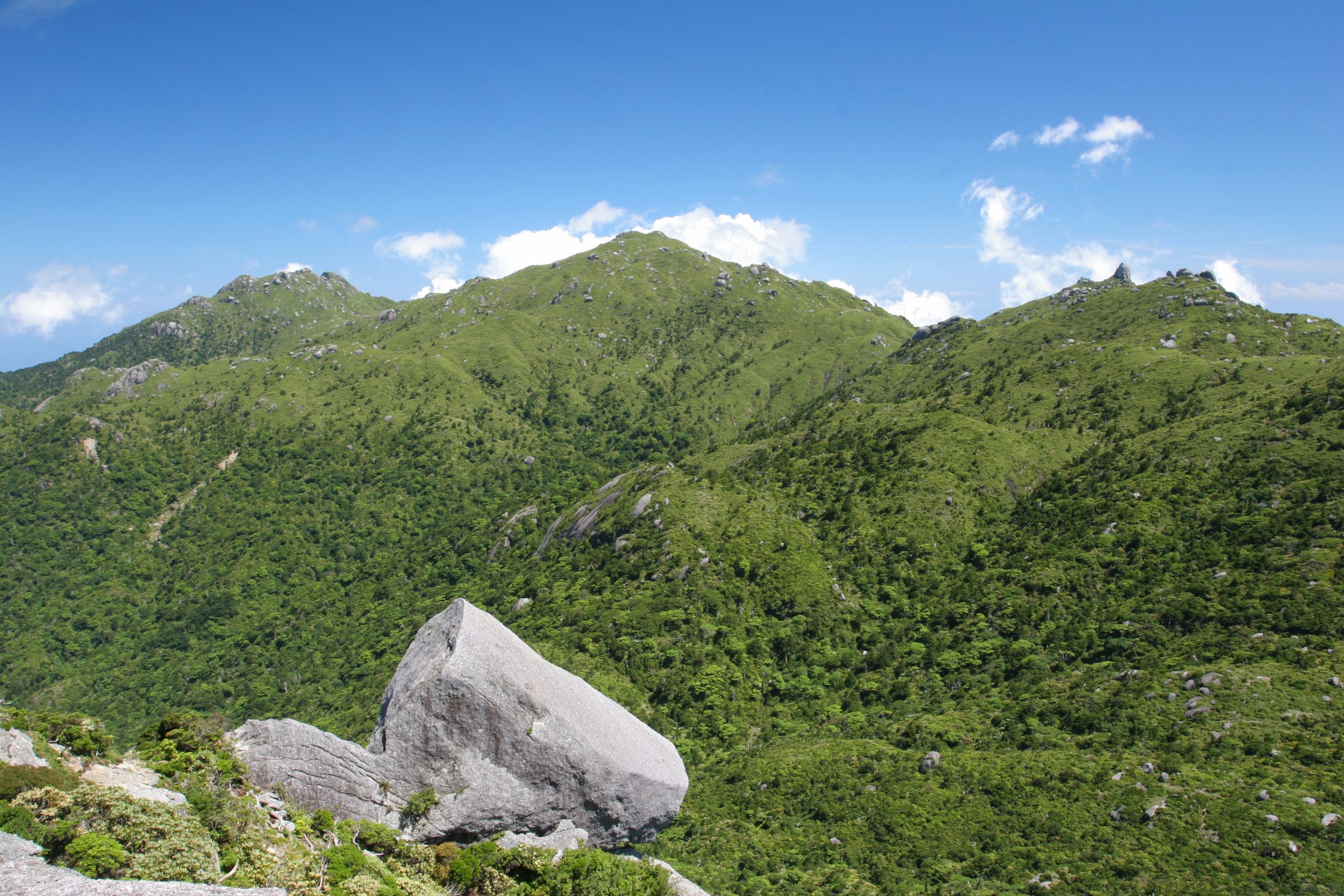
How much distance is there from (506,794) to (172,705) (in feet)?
443

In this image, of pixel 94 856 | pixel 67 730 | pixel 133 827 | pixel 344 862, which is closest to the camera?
pixel 94 856

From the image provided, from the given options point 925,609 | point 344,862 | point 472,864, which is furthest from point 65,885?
point 925,609

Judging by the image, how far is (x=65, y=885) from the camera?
15.8 m

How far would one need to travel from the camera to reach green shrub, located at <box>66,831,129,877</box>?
17.9 meters

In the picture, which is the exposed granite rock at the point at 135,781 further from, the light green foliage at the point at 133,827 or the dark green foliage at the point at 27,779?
the light green foliage at the point at 133,827

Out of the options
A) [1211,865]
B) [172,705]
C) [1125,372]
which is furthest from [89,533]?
[1125,372]

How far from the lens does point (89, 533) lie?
169000 millimetres

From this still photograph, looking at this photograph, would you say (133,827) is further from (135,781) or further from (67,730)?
(67,730)

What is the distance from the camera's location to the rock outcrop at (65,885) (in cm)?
1555

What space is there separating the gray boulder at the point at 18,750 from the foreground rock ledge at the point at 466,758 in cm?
718

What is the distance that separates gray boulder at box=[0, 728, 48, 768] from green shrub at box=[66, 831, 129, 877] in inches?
268

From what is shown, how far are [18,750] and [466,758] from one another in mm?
16771

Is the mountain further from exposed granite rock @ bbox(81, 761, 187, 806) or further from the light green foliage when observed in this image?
exposed granite rock @ bbox(81, 761, 187, 806)

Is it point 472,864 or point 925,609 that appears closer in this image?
point 472,864
